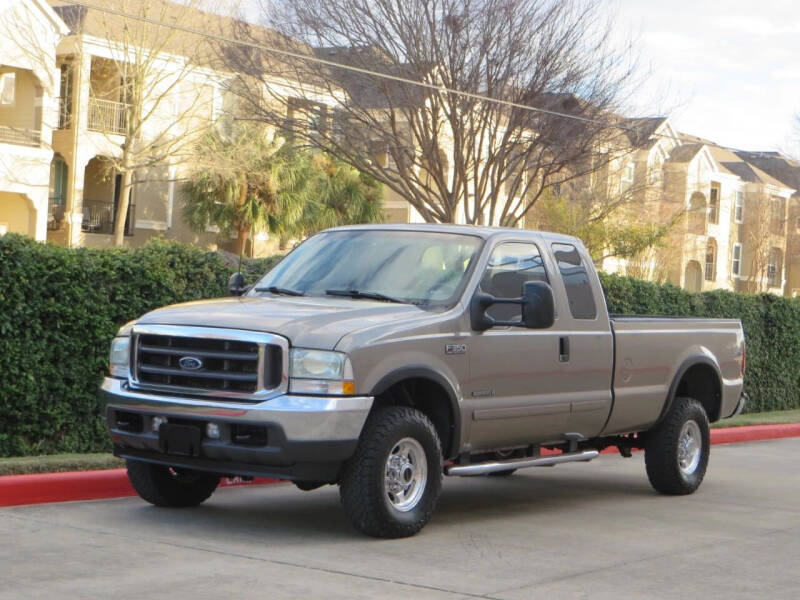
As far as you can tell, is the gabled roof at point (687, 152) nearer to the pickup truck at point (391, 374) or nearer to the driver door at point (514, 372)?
the pickup truck at point (391, 374)

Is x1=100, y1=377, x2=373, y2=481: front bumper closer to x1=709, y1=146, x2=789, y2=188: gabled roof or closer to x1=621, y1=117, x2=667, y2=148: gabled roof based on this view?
x1=621, y1=117, x2=667, y2=148: gabled roof

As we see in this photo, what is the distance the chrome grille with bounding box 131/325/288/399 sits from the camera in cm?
793

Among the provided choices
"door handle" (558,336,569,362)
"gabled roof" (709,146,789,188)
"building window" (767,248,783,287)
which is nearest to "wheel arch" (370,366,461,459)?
"door handle" (558,336,569,362)

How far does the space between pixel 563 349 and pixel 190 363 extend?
3.03 meters

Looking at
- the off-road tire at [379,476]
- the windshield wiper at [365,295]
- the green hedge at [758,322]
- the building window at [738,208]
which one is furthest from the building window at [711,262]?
the off-road tire at [379,476]

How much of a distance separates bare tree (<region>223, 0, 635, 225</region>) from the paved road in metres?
16.4

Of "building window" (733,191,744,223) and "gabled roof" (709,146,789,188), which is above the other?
"gabled roof" (709,146,789,188)

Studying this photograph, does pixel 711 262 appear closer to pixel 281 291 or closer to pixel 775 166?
pixel 775 166

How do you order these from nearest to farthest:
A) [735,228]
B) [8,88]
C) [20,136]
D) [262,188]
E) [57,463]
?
[57,463]
[20,136]
[8,88]
[262,188]
[735,228]

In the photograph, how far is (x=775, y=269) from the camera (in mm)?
73625

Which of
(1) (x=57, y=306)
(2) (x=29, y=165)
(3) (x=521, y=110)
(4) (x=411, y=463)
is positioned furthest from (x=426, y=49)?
(4) (x=411, y=463)

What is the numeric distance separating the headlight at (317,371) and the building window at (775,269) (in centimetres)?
6752

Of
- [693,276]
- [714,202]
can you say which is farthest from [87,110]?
[714,202]

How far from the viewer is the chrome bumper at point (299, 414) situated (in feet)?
25.5
